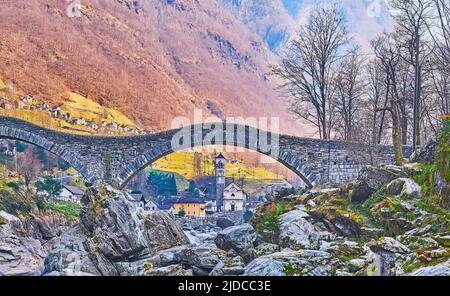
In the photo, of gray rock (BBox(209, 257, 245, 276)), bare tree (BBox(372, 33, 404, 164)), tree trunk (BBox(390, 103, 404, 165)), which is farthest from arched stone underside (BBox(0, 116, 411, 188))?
gray rock (BBox(209, 257, 245, 276))

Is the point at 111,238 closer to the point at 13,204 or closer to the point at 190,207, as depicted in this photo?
the point at 190,207

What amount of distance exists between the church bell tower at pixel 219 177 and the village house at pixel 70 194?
3.61m

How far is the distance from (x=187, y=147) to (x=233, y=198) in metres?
1.73

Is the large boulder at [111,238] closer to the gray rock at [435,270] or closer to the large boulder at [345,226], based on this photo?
the large boulder at [345,226]

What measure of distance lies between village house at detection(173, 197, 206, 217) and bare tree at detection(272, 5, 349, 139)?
377cm

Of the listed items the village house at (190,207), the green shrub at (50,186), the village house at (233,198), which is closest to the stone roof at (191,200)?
the village house at (190,207)

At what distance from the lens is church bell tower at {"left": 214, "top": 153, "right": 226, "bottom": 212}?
540 inches

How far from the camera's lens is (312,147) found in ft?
47.6

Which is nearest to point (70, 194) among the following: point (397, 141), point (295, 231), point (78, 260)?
point (78, 260)

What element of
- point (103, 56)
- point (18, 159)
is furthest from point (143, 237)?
point (103, 56)

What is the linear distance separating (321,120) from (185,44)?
9.18 meters

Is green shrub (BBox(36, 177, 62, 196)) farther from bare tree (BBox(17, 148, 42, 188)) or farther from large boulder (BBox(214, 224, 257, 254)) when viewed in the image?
large boulder (BBox(214, 224, 257, 254))
